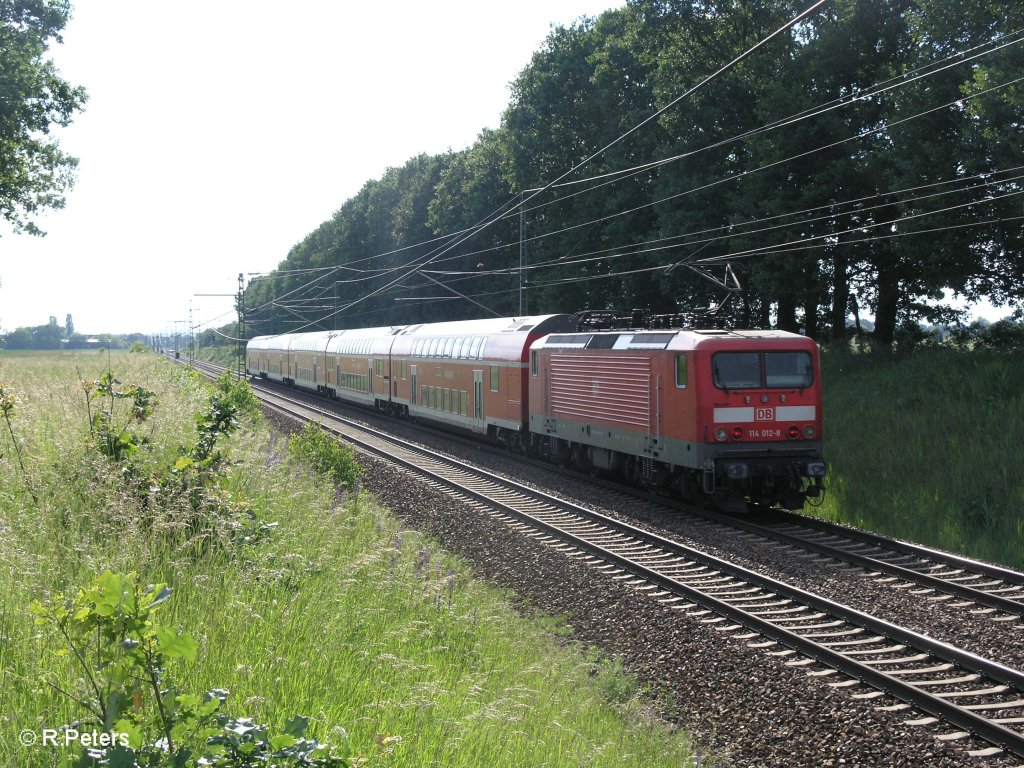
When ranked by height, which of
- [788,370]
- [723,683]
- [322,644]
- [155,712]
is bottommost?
[723,683]

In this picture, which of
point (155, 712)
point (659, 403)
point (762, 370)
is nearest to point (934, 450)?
point (762, 370)

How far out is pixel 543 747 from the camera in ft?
19.6

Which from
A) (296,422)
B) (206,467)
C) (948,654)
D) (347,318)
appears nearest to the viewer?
(948,654)

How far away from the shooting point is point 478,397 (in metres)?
25.7

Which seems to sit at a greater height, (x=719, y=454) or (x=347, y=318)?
(x=347, y=318)

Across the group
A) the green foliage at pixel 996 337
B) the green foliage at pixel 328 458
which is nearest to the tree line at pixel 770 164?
the green foliage at pixel 996 337

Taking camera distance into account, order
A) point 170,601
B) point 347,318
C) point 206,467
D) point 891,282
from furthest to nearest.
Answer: point 347,318, point 891,282, point 206,467, point 170,601

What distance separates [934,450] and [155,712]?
16.7 meters

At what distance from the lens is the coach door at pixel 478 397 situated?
25484 millimetres

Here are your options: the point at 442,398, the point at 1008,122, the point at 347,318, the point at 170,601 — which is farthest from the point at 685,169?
the point at 347,318

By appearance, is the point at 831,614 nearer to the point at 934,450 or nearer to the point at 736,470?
the point at 736,470

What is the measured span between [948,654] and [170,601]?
6483mm

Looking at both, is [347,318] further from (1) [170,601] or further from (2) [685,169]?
(1) [170,601]

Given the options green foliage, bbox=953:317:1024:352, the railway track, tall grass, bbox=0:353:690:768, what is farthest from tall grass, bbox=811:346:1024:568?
tall grass, bbox=0:353:690:768
